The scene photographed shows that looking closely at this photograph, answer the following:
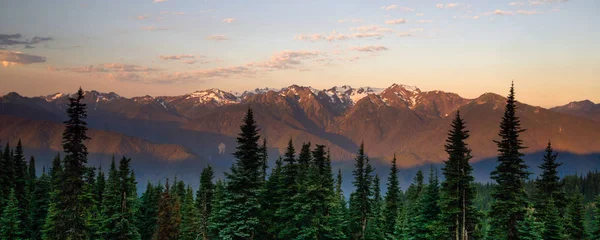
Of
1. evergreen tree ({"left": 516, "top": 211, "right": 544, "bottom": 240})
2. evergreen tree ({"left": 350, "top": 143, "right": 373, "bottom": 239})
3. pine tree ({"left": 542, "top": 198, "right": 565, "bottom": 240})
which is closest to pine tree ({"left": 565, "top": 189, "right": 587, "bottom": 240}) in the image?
pine tree ({"left": 542, "top": 198, "right": 565, "bottom": 240})

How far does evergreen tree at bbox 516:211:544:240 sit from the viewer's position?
63.1m

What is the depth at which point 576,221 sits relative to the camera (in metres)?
79.5

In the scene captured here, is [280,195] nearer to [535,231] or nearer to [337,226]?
[337,226]

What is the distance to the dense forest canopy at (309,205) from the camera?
62.0m

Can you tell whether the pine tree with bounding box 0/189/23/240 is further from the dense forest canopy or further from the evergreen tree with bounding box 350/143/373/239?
the evergreen tree with bounding box 350/143/373/239

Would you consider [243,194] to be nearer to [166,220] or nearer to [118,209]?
[118,209]

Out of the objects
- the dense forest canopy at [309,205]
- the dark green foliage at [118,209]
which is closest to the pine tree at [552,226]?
the dense forest canopy at [309,205]

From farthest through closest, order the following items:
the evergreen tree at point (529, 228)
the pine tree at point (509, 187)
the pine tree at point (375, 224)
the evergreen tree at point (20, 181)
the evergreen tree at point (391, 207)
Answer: the evergreen tree at point (20, 181) → the evergreen tree at point (391, 207) → the pine tree at point (375, 224) → the evergreen tree at point (529, 228) → the pine tree at point (509, 187)

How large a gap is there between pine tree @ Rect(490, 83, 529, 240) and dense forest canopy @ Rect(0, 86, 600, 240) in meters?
0.11

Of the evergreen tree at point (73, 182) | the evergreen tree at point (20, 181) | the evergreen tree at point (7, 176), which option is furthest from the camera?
the evergreen tree at point (7, 176)

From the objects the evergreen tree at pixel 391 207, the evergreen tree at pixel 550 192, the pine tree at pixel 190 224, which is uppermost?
the evergreen tree at pixel 550 192

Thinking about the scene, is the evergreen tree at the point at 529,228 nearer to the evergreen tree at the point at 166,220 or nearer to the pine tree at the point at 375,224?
the pine tree at the point at 375,224

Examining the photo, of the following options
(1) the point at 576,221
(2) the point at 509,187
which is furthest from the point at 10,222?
(1) the point at 576,221

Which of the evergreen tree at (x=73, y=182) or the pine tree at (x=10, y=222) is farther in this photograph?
the pine tree at (x=10, y=222)
